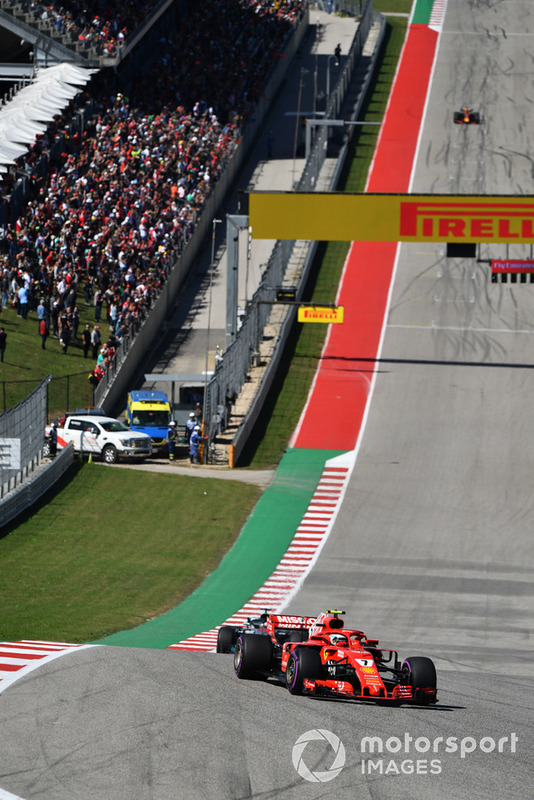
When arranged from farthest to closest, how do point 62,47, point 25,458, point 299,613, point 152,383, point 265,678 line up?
point 62,47, point 152,383, point 25,458, point 299,613, point 265,678

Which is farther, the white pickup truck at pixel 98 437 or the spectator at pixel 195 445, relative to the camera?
the spectator at pixel 195 445

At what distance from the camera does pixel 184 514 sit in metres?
38.6

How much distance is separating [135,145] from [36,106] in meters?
4.83

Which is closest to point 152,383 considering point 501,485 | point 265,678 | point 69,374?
point 69,374

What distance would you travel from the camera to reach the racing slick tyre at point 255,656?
19188mm

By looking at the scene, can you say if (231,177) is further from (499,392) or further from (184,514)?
(184,514)

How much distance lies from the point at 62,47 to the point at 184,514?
37.6 m

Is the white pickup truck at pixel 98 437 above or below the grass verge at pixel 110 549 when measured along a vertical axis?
above

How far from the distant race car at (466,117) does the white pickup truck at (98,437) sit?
3933 centimetres

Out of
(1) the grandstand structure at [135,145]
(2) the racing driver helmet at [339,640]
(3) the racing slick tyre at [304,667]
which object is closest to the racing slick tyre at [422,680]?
(2) the racing driver helmet at [339,640]

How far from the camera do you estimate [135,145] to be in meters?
61.6

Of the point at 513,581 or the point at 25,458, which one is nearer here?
the point at 513,581

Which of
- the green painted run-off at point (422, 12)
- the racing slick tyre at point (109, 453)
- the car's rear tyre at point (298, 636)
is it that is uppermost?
the green painted run-off at point (422, 12)

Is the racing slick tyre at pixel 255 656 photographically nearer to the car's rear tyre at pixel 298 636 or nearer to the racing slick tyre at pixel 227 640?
the car's rear tyre at pixel 298 636
